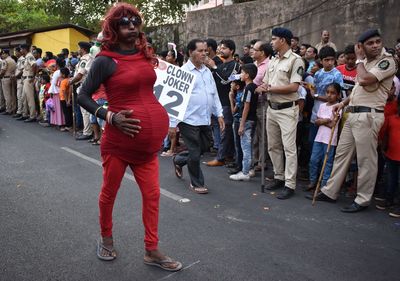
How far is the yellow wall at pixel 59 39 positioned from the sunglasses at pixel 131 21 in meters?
17.6

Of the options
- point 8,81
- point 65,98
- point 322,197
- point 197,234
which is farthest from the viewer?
point 8,81

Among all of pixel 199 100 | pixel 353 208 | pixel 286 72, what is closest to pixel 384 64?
pixel 286 72

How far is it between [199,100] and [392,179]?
273 centimetres

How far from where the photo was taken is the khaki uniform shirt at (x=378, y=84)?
14.5 ft

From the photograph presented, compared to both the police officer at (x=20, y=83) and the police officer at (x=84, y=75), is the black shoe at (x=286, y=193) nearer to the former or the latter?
the police officer at (x=84, y=75)

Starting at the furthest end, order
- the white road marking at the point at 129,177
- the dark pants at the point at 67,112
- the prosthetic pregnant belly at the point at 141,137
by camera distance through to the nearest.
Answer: the dark pants at the point at 67,112, the white road marking at the point at 129,177, the prosthetic pregnant belly at the point at 141,137

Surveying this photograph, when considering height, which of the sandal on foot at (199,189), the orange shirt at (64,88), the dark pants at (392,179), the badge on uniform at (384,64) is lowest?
the sandal on foot at (199,189)

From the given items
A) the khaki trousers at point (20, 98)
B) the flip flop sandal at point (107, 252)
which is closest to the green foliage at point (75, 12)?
the khaki trousers at point (20, 98)

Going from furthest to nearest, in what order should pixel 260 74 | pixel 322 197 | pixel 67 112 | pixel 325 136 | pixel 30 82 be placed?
pixel 30 82
pixel 67 112
pixel 260 74
pixel 325 136
pixel 322 197

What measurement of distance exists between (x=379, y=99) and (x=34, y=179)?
4886mm

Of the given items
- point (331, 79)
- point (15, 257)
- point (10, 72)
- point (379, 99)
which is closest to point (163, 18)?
point (10, 72)

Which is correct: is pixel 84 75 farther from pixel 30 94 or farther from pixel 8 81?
pixel 8 81

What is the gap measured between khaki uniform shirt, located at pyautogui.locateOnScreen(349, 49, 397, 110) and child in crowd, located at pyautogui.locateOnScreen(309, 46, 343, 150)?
36.8 inches

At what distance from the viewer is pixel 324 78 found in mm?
5734
